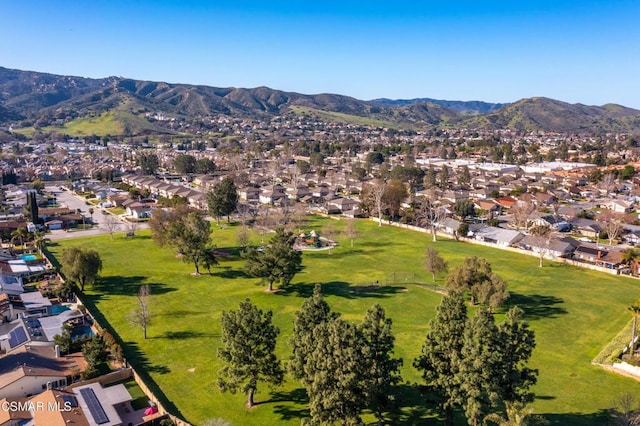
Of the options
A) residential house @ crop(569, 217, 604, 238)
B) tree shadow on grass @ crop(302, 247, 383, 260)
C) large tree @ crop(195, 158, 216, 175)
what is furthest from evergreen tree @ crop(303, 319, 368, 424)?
large tree @ crop(195, 158, 216, 175)

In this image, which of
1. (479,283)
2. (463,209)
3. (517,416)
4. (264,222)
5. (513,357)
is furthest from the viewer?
(463,209)

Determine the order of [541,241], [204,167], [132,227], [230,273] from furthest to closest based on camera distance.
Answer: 1. [204,167]
2. [132,227]
3. [541,241]
4. [230,273]

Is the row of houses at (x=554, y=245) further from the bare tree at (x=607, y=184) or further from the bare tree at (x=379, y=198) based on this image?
the bare tree at (x=607, y=184)

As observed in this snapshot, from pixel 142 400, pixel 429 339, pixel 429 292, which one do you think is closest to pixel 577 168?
pixel 429 292

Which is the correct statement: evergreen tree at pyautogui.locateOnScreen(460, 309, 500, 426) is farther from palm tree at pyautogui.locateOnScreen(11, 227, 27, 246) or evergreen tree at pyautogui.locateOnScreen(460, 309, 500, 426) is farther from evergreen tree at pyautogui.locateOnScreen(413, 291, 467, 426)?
palm tree at pyautogui.locateOnScreen(11, 227, 27, 246)

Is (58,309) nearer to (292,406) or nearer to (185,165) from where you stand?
(292,406)

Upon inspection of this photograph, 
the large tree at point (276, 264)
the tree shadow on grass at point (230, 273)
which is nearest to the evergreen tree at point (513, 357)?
the large tree at point (276, 264)

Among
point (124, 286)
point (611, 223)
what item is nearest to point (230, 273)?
point (124, 286)
